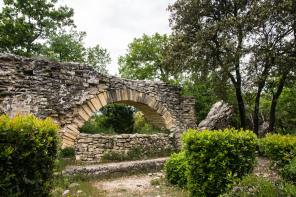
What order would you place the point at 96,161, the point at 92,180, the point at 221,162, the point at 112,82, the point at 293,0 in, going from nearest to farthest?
the point at 221,162 → the point at 92,180 → the point at 96,161 → the point at 293,0 → the point at 112,82

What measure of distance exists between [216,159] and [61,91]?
548 cm

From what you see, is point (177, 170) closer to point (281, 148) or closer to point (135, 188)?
point (135, 188)

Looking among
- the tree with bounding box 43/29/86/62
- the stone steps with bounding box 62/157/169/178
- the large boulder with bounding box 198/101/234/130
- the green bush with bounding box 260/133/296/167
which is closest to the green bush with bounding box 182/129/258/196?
the green bush with bounding box 260/133/296/167

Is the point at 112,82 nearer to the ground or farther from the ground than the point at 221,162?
farther from the ground

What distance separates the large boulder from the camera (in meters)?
9.52

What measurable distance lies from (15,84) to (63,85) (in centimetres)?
137

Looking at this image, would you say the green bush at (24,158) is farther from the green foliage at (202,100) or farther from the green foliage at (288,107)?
the green foliage at (202,100)

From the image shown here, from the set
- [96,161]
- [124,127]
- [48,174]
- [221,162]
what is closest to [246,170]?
[221,162]

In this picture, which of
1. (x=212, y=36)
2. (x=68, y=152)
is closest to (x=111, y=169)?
(x=68, y=152)

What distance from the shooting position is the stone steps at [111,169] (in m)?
5.25

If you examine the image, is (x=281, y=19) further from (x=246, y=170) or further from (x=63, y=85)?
(x=63, y=85)

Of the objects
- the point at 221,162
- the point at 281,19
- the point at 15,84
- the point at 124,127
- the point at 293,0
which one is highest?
the point at 293,0

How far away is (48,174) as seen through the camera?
99.1 inches

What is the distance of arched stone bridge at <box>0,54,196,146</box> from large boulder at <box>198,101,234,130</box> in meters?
3.12
